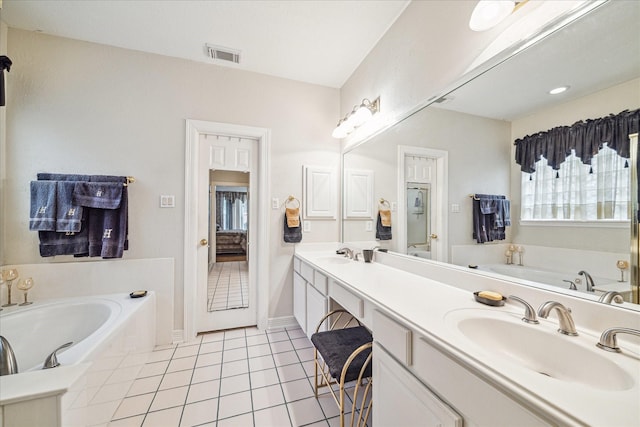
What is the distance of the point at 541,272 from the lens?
1.04 metres

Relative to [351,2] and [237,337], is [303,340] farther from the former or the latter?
[351,2]

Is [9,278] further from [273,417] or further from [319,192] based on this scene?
[319,192]

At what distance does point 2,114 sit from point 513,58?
11.1ft

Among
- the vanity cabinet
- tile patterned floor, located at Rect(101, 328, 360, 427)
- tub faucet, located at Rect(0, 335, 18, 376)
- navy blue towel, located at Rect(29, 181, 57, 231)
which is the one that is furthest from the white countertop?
navy blue towel, located at Rect(29, 181, 57, 231)

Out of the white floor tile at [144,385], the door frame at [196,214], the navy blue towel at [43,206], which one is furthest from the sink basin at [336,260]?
the navy blue towel at [43,206]

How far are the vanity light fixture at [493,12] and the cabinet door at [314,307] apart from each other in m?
1.76

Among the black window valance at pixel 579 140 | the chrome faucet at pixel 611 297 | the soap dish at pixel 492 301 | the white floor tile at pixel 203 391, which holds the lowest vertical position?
the white floor tile at pixel 203 391

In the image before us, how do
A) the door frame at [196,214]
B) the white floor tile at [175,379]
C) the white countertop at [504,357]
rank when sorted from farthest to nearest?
1. the door frame at [196,214]
2. the white floor tile at [175,379]
3. the white countertop at [504,357]

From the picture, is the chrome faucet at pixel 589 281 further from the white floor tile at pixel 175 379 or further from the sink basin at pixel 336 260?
the white floor tile at pixel 175 379

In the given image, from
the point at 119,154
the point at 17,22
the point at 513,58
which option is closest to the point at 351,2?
the point at 513,58

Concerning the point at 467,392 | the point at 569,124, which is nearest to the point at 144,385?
the point at 467,392

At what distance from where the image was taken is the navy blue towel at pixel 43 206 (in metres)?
1.87

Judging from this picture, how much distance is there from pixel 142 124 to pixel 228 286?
172 cm

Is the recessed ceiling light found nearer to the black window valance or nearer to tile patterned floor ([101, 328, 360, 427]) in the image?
the black window valance
